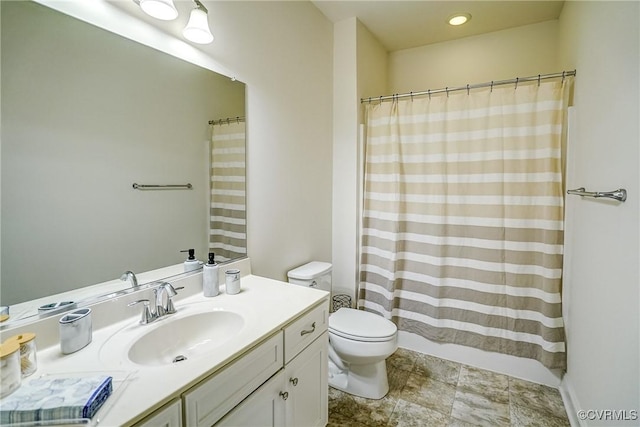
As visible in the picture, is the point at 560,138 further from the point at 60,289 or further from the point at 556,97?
the point at 60,289

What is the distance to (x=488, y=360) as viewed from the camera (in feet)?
7.02

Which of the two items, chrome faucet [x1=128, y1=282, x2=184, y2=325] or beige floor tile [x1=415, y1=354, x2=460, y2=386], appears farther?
beige floor tile [x1=415, y1=354, x2=460, y2=386]

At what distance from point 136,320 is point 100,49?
1.01 metres

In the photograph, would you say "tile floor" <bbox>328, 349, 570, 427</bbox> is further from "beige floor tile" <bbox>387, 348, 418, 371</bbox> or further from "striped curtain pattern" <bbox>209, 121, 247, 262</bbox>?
"striped curtain pattern" <bbox>209, 121, 247, 262</bbox>

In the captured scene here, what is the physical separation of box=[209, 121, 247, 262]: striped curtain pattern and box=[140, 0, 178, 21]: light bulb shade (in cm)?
48

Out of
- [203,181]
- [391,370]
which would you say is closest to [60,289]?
[203,181]

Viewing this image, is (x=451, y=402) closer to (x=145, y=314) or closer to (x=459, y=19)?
(x=145, y=314)

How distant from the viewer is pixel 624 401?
3.58 feet

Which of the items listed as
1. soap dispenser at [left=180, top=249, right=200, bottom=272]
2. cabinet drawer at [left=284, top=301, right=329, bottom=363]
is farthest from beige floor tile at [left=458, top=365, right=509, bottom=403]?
soap dispenser at [left=180, top=249, right=200, bottom=272]

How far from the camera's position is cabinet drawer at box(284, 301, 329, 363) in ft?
3.90

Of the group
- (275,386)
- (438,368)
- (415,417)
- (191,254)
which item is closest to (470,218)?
→ (438,368)

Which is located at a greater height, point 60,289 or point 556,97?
point 556,97

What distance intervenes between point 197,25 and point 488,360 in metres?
2.67

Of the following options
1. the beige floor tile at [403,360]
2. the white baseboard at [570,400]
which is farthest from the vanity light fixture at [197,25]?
A: the white baseboard at [570,400]
